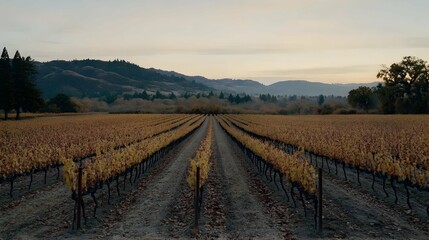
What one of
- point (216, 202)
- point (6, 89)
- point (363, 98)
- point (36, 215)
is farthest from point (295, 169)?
point (363, 98)

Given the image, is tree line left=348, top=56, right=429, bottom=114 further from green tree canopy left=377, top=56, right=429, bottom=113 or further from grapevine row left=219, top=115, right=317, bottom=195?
grapevine row left=219, top=115, right=317, bottom=195

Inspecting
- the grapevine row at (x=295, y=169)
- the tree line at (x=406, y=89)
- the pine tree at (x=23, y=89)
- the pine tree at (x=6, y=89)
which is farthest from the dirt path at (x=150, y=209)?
the tree line at (x=406, y=89)

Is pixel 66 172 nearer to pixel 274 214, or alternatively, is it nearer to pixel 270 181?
pixel 274 214

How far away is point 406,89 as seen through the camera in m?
90.6

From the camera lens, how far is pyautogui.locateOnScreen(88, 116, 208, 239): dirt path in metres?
11.5

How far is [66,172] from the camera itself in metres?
12.8

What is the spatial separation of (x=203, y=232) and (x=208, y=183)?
23.5 feet

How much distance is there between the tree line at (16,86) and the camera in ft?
218

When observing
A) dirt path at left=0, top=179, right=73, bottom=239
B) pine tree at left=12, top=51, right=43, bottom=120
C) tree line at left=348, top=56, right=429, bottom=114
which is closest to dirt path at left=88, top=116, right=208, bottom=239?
dirt path at left=0, top=179, right=73, bottom=239

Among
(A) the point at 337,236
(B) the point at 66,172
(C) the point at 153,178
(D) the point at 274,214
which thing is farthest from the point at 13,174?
(A) the point at 337,236

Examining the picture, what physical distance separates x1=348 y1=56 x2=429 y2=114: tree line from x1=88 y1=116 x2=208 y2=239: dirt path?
83.4 metres

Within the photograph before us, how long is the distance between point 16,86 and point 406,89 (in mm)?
89905

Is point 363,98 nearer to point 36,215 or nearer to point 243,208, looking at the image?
point 243,208

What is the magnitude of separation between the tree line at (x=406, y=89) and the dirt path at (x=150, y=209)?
83.4 metres
